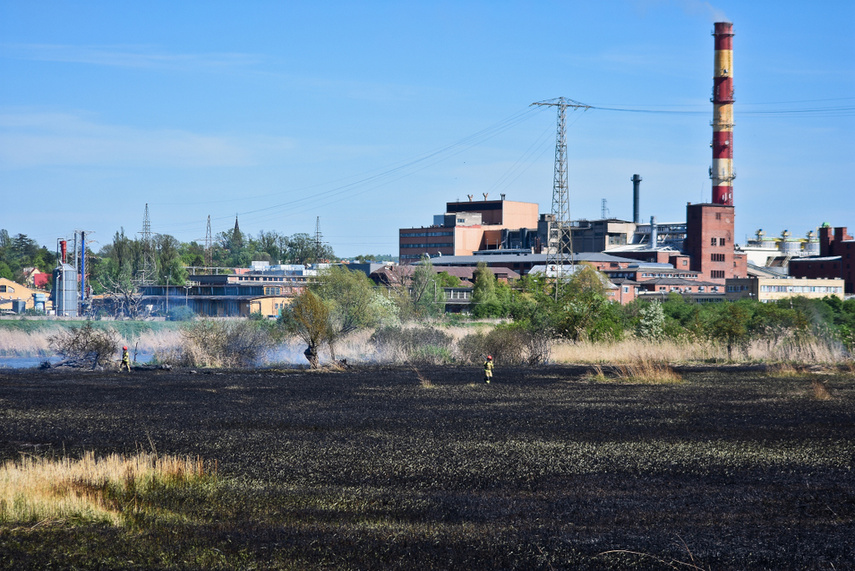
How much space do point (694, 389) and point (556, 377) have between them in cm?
698

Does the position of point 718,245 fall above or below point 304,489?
above

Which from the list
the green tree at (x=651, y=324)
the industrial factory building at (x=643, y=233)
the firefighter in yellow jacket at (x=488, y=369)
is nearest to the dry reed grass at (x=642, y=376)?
the firefighter in yellow jacket at (x=488, y=369)

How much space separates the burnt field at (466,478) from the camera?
11.0 metres

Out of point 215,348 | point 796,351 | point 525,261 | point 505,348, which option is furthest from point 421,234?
point 796,351

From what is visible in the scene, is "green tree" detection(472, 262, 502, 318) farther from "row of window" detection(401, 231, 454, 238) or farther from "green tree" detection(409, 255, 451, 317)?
"row of window" detection(401, 231, 454, 238)

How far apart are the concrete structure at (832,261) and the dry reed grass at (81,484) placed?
128446 millimetres

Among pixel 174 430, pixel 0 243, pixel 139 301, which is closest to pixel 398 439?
pixel 174 430

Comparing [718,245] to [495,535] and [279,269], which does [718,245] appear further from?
[495,535]

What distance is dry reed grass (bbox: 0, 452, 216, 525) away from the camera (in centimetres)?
1236

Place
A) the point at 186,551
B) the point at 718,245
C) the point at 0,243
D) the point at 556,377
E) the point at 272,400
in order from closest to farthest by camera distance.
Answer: the point at 186,551
the point at 272,400
the point at 556,377
the point at 718,245
the point at 0,243

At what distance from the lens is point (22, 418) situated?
23000 millimetres

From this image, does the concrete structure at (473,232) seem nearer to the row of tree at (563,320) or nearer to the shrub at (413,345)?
the row of tree at (563,320)

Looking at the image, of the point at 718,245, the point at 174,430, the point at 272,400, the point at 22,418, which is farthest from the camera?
the point at 718,245

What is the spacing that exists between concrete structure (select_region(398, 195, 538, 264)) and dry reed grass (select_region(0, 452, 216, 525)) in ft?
515
